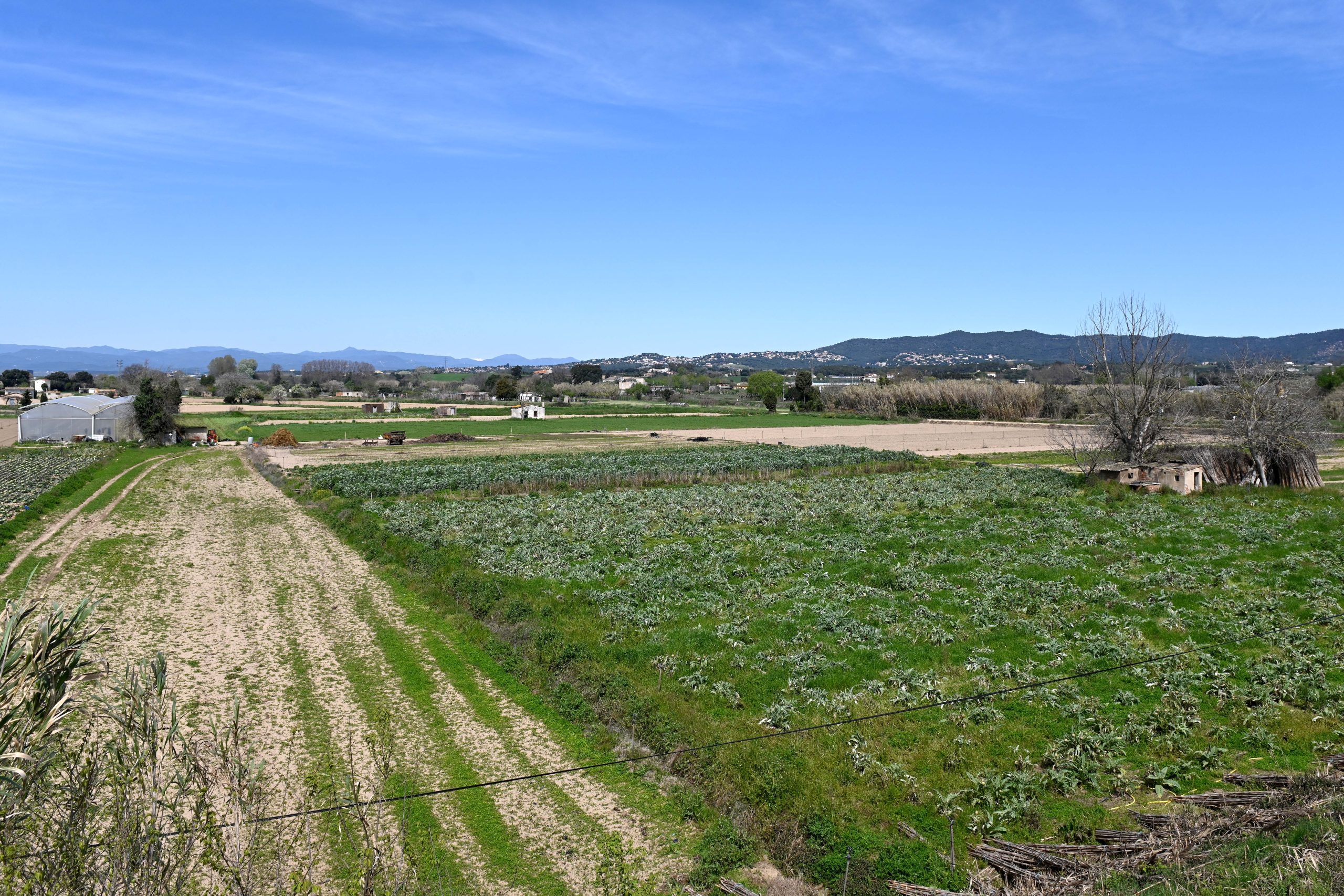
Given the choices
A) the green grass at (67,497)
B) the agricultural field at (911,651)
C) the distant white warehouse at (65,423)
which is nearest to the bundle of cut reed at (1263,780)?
the agricultural field at (911,651)

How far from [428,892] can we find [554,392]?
137075 mm

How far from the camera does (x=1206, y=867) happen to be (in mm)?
8242

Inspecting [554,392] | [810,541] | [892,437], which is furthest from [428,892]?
[554,392]

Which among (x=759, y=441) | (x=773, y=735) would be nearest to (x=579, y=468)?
(x=759, y=441)

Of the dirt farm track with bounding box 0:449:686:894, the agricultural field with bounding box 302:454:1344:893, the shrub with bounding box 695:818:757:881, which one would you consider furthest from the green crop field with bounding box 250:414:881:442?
the shrub with bounding box 695:818:757:881

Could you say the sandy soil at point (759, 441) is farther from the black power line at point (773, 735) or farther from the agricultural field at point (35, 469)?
the black power line at point (773, 735)

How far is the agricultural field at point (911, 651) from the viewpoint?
1095 cm

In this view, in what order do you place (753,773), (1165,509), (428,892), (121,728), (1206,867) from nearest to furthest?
(121,728) → (1206,867) → (428,892) → (753,773) → (1165,509)

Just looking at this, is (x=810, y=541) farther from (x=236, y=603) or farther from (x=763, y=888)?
(x=763, y=888)

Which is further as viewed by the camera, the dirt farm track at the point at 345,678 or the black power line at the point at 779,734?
the black power line at the point at 779,734

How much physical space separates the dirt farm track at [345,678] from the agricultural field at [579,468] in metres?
11.3

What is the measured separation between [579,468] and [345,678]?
34.0 m

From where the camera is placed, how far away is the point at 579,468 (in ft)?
164

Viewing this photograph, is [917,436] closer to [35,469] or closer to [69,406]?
[35,469]
